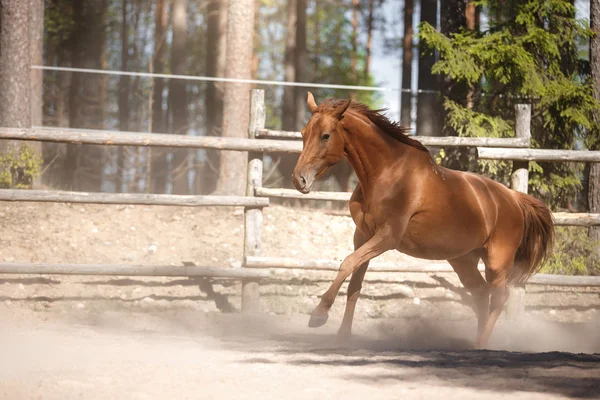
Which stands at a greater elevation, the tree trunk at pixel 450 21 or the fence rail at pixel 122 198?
the tree trunk at pixel 450 21

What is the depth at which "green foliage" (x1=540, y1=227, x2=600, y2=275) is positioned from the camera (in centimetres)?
830

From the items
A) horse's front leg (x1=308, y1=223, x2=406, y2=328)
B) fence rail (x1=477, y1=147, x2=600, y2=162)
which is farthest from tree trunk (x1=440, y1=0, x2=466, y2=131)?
horse's front leg (x1=308, y1=223, x2=406, y2=328)

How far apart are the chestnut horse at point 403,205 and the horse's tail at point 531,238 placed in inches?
3.4

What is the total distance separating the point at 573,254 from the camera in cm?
853

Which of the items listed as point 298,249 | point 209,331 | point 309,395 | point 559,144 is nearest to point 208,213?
point 298,249

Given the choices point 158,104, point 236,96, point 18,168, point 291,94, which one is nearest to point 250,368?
point 18,168

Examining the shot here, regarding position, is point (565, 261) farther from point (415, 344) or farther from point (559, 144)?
point (415, 344)

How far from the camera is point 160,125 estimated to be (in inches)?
880

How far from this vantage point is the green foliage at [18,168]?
889cm

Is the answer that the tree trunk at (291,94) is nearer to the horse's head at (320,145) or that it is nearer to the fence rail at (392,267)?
the fence rail at (392,267)

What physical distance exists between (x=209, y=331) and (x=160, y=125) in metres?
16.8

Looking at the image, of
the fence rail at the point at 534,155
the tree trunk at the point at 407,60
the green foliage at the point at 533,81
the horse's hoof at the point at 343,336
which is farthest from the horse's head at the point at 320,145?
the tree trunk at the point at 407,60

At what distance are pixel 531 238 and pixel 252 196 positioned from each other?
2.81 m

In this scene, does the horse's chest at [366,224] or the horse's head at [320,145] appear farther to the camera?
the horse's chest at [366,224]
